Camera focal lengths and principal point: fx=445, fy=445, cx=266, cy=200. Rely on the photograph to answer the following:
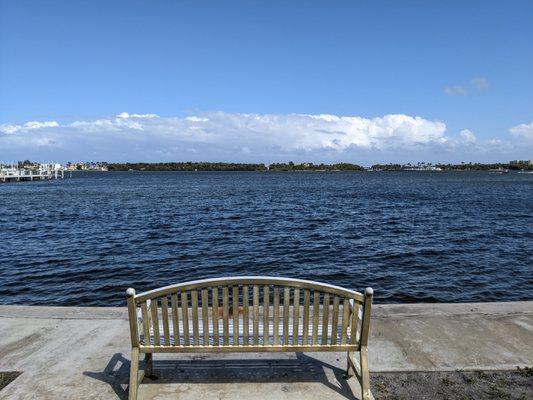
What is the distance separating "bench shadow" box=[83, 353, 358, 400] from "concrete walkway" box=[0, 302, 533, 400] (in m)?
0.01

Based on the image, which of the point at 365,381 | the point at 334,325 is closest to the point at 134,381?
the point at 334,325

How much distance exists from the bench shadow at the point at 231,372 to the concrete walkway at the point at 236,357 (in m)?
0.01

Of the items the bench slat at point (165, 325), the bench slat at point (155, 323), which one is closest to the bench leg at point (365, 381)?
the bench slat at point (165, 325)

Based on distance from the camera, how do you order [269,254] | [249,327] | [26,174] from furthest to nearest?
[26,174] → [269,254] → [249,327]

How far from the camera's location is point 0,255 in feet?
69.7

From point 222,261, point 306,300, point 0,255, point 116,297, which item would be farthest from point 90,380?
point 0,255

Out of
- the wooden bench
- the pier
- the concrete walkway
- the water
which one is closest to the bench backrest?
the wooden bench

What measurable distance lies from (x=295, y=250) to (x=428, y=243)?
7572mm

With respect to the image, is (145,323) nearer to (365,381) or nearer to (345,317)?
(345,317)

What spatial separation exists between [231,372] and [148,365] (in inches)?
39.0

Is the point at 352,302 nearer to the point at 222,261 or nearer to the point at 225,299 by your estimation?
the point at 225,299

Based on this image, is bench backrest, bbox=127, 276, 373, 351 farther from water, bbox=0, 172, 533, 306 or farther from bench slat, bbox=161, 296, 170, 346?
water, bbox=0, 172, 533, 306

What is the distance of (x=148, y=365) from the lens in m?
5.25

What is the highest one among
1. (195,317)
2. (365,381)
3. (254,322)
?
(195,317)
